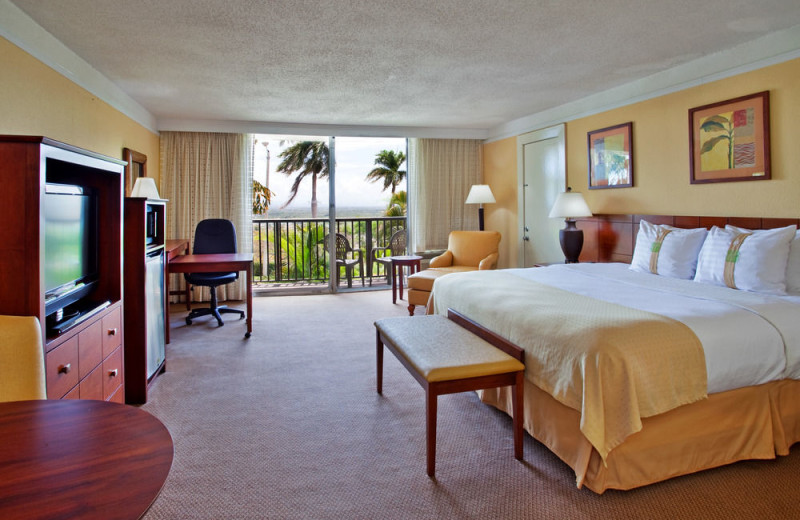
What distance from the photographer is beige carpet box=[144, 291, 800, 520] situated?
71.9 inches

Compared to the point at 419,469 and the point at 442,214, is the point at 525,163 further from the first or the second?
the point at 419,469

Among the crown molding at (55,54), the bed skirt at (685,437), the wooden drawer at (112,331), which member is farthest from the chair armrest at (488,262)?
the crown molding at (55,54)

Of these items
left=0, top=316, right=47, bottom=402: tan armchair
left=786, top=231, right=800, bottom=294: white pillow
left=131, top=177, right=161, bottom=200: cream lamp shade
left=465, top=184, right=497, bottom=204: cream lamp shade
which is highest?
left=465, top=184, right=497, bottom=204: cream lamp shade

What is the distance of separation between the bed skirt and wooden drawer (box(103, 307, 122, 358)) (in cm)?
215

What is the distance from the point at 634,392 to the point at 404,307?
400cm

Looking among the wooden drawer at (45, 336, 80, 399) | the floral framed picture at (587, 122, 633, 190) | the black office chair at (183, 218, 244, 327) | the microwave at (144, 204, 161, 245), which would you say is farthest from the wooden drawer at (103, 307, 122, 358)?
the floral framed picture at (587, 122, 633, 190)

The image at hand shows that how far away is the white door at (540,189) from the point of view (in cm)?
540

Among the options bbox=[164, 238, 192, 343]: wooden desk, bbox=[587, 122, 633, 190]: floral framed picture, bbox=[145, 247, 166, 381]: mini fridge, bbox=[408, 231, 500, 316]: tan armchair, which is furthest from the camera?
bbox=[408, 231, 500, 316]: tan armchair

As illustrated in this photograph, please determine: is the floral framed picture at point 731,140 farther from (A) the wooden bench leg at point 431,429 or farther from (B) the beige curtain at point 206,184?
(B) the beige curtain at point 206,184

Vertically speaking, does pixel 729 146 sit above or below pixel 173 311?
above

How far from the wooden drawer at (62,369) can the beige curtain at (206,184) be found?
164 inches

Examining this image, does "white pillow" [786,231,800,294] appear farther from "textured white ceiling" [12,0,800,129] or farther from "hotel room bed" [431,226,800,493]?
"textured white ceiling" [12,0,800,129]

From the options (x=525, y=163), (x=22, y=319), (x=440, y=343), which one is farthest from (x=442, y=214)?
(x=22, y=319)

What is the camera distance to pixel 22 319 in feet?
4.63
